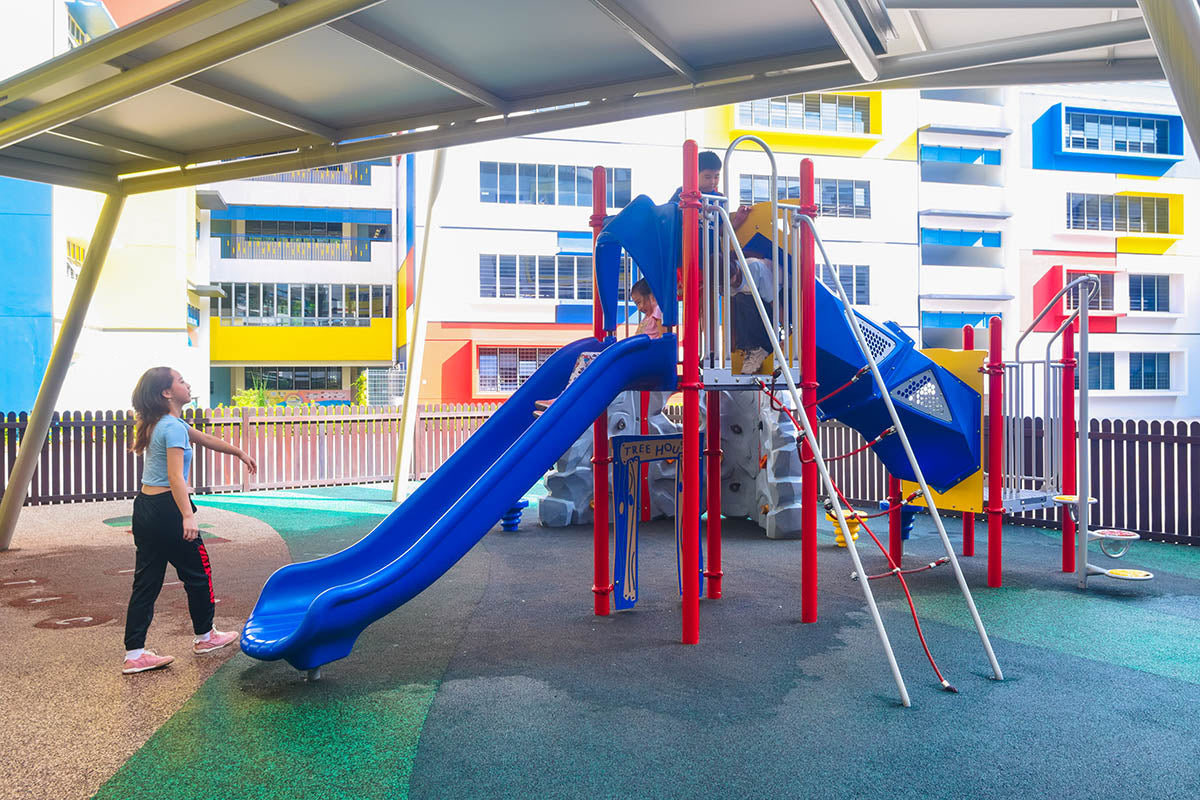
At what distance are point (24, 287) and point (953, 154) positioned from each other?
3175cm

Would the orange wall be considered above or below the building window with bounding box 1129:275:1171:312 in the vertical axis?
below

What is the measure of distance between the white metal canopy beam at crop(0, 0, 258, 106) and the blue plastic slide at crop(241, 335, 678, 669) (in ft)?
9.36

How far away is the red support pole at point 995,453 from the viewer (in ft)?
22.8

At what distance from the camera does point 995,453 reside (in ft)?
23.2

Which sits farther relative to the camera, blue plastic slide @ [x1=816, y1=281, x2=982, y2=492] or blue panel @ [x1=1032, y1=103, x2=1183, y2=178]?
blue panel @ [x1=1032, y1=103, x2=1183, y2=178]

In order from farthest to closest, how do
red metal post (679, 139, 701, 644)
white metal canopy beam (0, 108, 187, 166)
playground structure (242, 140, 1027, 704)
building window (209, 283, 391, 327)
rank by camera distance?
building window (209, 283, 391, 327) < white metal canopy beam (0, 108, 187, 166) < red metal post (679, 139, 701, 644) < playground structure (242, 140, 1027, 704)

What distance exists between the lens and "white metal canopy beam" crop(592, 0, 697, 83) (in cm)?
496

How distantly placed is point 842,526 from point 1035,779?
1.48 metres

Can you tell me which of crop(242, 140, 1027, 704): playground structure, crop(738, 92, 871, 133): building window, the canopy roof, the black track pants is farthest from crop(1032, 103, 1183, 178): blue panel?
the black track pants

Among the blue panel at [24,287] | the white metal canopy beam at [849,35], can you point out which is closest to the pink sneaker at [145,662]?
the white metal canopy beam at [849,35]

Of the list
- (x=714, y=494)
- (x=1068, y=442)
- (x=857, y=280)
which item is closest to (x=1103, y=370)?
(x=857, y=280)

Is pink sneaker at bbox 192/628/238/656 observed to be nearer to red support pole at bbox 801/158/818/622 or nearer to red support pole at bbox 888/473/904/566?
red support pole at bbox 801/158/818/622

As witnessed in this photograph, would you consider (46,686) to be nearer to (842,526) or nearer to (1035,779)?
(842,526)

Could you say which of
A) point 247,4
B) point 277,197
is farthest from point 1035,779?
point 277,197
